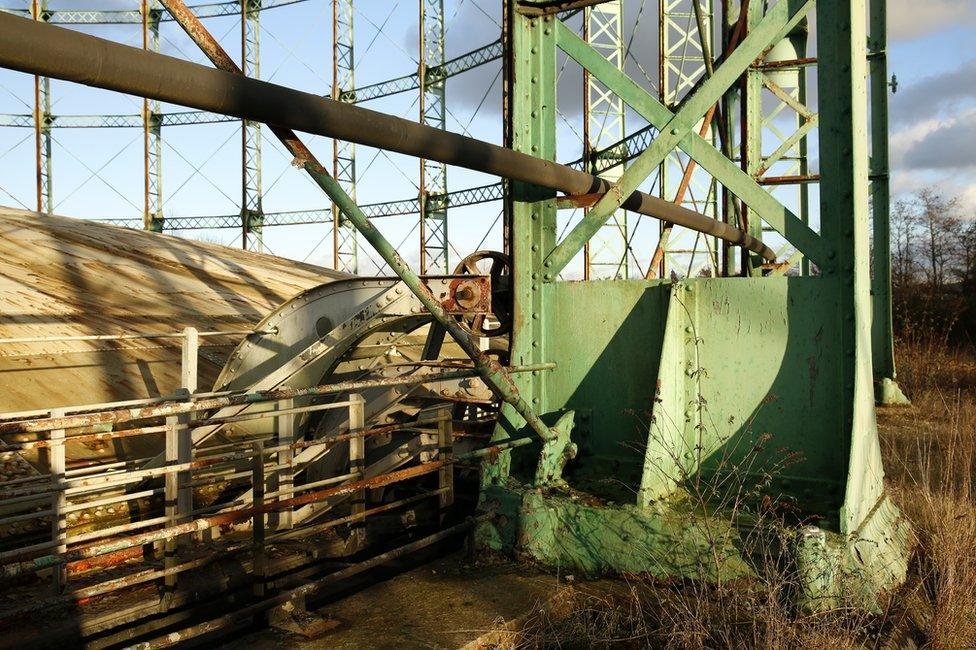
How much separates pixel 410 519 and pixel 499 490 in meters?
1.13

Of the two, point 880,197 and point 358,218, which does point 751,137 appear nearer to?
point 880,197

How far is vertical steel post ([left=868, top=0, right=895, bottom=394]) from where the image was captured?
44.2 ft

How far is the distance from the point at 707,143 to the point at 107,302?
848cm

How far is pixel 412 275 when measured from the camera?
3795mm

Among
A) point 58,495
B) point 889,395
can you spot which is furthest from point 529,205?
point 889,395

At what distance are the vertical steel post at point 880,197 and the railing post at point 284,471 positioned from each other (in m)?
10.8

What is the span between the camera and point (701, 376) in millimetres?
4664

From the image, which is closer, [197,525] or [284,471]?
[197,525]

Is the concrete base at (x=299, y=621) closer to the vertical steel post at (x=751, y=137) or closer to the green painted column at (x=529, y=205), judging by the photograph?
the green painted column at (x=529, y=205)

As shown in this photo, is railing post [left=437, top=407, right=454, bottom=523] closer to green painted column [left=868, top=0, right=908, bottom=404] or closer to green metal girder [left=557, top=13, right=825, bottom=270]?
green metal girder [left=557, top=13, right=825, bottom=270]

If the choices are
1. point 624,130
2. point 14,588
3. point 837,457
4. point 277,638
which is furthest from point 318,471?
point 624,130

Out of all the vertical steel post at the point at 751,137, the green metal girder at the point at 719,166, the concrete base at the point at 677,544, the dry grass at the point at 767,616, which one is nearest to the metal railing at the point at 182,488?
the concrete base at the point at 677,544

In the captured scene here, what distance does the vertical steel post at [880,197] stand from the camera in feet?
44.2

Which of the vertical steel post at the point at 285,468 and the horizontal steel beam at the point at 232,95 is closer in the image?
the horizontal steel beam at the point at 232,95
